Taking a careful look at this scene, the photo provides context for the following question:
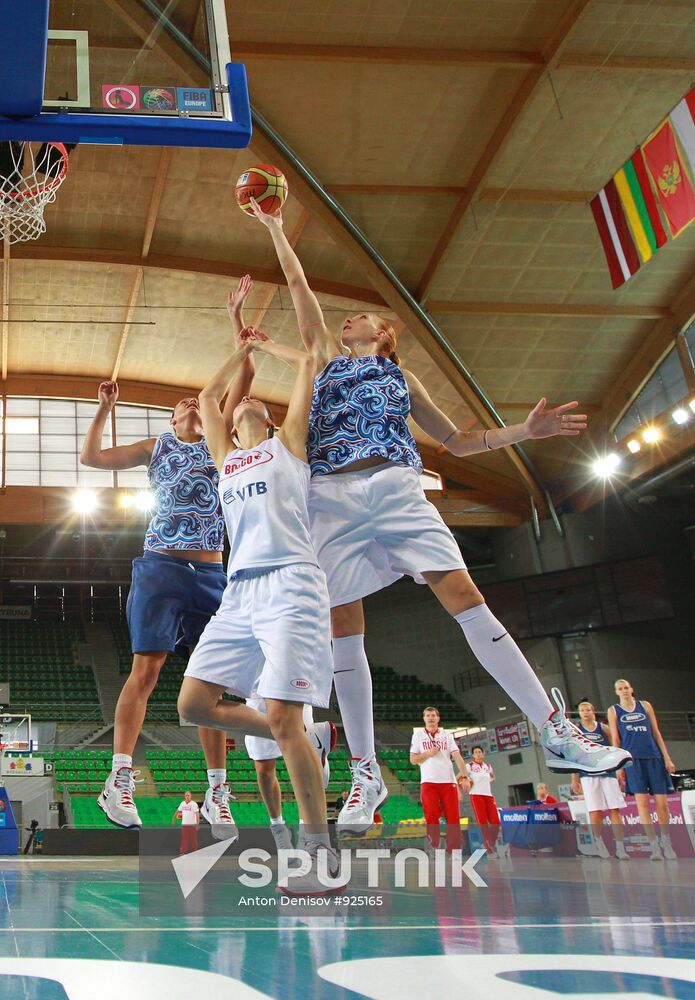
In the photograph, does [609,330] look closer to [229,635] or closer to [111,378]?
[111,378]

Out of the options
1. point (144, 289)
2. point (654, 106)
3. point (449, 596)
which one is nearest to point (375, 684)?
point (144, 289)

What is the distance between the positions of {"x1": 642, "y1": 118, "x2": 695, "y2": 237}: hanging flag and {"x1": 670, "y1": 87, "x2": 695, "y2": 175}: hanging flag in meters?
0.15

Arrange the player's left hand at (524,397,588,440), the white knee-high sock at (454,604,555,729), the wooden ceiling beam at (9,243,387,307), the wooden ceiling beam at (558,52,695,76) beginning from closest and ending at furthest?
the white knee-high sock at (454,604,555,729) < the player's left hand at (524,397,588,440) < the wooden ceiling beam at (558,52,695,76) < the wooden ceiling beam at (9,243,387,307)

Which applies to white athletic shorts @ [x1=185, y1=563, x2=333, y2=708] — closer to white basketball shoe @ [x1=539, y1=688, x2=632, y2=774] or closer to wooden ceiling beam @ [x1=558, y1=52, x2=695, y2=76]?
white basketball shoe @ [x1=539, y1=688, x2=632, y2=774]

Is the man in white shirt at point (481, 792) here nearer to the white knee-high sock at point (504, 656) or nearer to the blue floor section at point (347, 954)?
the white knee-high sock at point (504, 656)

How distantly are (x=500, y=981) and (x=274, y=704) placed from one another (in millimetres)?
1640

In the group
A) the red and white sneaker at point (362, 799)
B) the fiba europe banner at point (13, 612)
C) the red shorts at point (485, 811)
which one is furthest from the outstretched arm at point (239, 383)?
the fiba europe banner at point (13, 612)

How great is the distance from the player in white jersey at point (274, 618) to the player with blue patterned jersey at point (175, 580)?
27.2 inches

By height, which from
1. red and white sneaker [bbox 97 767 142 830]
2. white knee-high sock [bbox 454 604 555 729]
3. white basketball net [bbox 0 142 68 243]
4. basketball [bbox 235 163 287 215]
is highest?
white basketball net [bbox 0 142 68 243]

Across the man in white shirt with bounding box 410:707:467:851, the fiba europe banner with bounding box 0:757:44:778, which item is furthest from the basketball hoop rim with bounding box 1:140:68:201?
the fiba europe banner with bounding box 0:757:44:778

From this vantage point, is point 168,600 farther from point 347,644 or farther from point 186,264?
point 186,264

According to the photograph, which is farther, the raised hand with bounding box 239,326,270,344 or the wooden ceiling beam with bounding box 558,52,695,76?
the wooden ceiling beam with bounding box 558,52,695,76

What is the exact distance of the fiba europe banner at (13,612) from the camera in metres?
28.6

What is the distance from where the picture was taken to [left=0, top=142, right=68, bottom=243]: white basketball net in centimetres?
539
